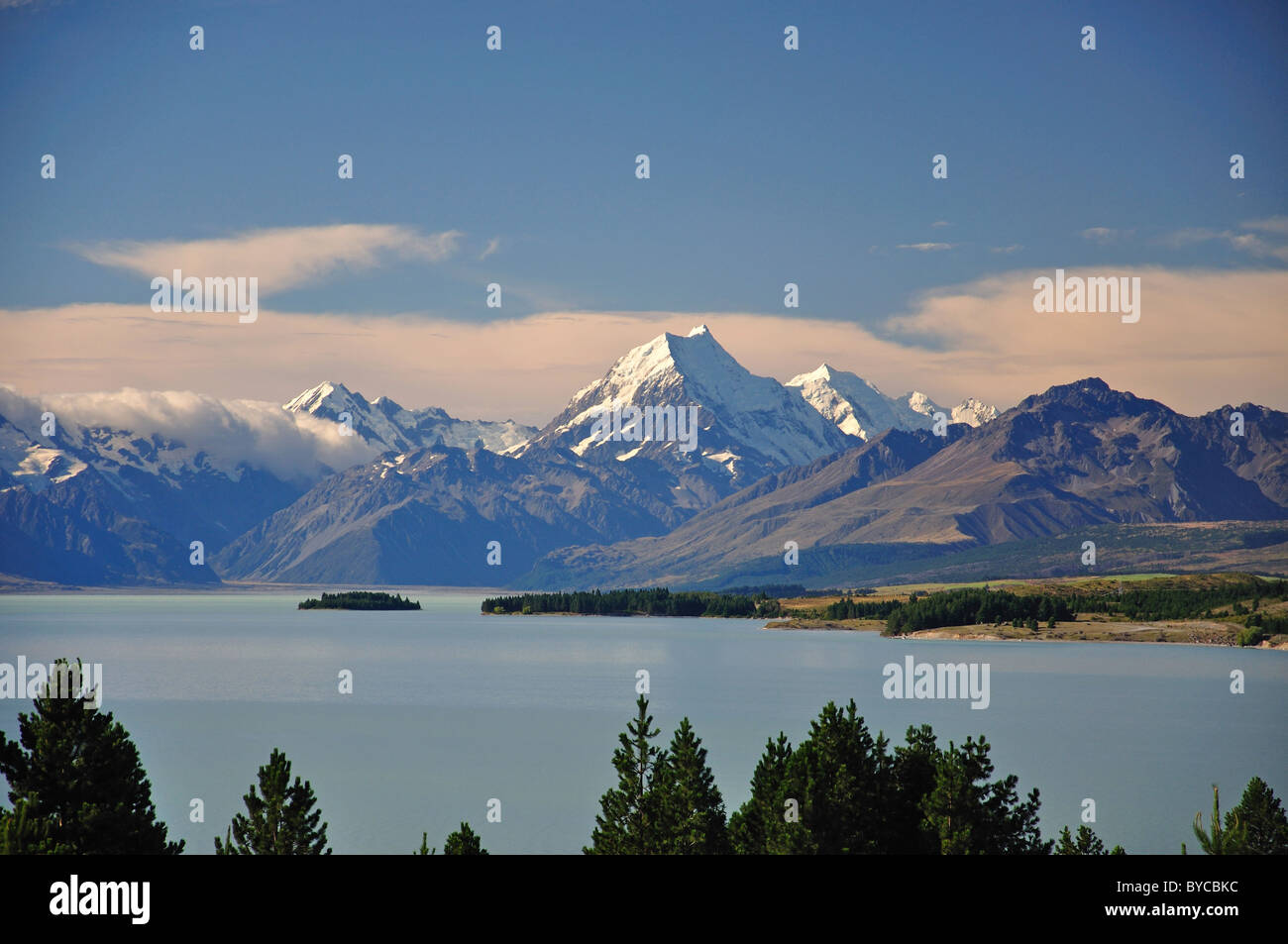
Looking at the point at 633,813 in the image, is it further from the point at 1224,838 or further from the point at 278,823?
the point at 1224,838

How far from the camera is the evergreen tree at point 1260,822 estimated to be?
46.2m

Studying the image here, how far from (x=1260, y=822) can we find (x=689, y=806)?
21.9m

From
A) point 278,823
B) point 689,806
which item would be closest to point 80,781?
point 278,823

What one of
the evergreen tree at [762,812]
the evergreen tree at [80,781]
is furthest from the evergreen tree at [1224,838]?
the evergreen tree at [80,781]

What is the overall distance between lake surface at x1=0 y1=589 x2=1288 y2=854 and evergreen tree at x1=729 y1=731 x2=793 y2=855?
61.1ft

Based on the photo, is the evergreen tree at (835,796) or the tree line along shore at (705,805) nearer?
the tree line along shore at (705,805)

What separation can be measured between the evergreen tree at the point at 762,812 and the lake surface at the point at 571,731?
1863 centimetres

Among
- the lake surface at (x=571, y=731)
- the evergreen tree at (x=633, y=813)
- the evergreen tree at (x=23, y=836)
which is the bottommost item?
the lake surface at (x=571, y=731)

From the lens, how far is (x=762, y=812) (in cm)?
4656

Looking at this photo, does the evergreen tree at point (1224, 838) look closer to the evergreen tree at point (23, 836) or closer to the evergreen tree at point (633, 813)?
the evergreen tree at point (633, 813)
